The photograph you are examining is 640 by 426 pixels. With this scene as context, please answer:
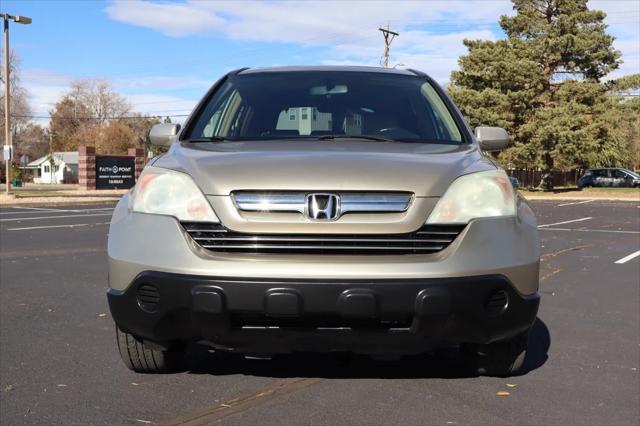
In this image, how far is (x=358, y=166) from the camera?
9.46ft

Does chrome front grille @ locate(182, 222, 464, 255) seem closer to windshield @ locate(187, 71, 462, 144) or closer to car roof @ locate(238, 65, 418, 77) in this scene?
windshield @ locate(187, 71, 462, 144)

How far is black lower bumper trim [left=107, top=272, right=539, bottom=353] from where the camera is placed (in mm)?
2697

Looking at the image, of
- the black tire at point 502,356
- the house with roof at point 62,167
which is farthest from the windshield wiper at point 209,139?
the house with roof at point 62,167

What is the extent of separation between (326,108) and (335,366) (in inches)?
63.5

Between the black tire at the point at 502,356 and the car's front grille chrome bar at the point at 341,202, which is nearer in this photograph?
the car's front grille chrome bar at the point at 341,202

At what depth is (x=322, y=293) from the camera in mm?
2691

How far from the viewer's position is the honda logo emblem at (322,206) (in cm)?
279

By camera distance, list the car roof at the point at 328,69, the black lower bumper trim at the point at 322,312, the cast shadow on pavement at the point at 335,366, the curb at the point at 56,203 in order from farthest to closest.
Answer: the curb at the point at 56,203 → the car roof at the point at 328,69 → the cast shadow on pavement at the point at 335,366 → the black lower bumper trim at the point at 322,312

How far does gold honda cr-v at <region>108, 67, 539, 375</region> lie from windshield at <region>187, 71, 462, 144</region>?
79cm

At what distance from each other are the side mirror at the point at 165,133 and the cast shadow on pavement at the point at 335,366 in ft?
4.54

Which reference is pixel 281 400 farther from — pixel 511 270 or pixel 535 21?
pixel 535 21

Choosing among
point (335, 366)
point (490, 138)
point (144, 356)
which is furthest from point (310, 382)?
point (490, 138)

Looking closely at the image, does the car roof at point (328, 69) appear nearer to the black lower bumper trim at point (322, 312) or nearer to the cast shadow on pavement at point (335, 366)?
the cast shadow on pavement at point (335, 366)

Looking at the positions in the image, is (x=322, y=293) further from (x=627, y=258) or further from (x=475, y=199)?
(x=627, y=258)
